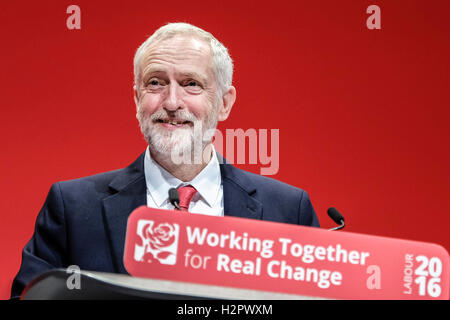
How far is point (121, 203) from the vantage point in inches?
57.9

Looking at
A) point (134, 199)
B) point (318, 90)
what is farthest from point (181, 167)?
point (318, 90)

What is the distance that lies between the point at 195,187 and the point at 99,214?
28 centimetres

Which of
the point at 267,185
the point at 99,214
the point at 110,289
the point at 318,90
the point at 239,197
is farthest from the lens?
the point at 318,90

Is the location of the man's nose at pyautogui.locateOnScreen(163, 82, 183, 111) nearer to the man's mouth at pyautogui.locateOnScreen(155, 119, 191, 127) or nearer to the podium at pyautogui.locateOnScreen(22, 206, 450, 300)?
the man's mouth at pyautogui.locateOnScreen(155, 119, 191, 127)

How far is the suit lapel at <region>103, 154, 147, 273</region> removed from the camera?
140cm

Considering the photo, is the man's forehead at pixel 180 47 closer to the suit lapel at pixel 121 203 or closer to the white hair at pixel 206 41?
the white hair at pixel 206 41

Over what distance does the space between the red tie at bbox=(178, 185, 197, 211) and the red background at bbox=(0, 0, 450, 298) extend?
61 centimetres

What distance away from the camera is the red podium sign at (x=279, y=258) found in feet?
2.85

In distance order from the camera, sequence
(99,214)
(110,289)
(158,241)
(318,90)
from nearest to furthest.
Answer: (110,289) < (158,241) < (99,214) < (318,90)

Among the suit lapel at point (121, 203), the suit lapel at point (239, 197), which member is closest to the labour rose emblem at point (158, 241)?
the suit lapel at point (121, 203)

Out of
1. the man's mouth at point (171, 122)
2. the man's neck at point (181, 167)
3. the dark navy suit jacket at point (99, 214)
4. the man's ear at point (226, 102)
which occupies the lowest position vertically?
the dark navy suit jacket at point (99, 214)

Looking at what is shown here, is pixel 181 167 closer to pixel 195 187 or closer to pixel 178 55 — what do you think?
pixel 195 187

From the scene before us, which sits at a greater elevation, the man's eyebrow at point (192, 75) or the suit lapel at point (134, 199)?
the man's eyebrow at point (192, 75)
